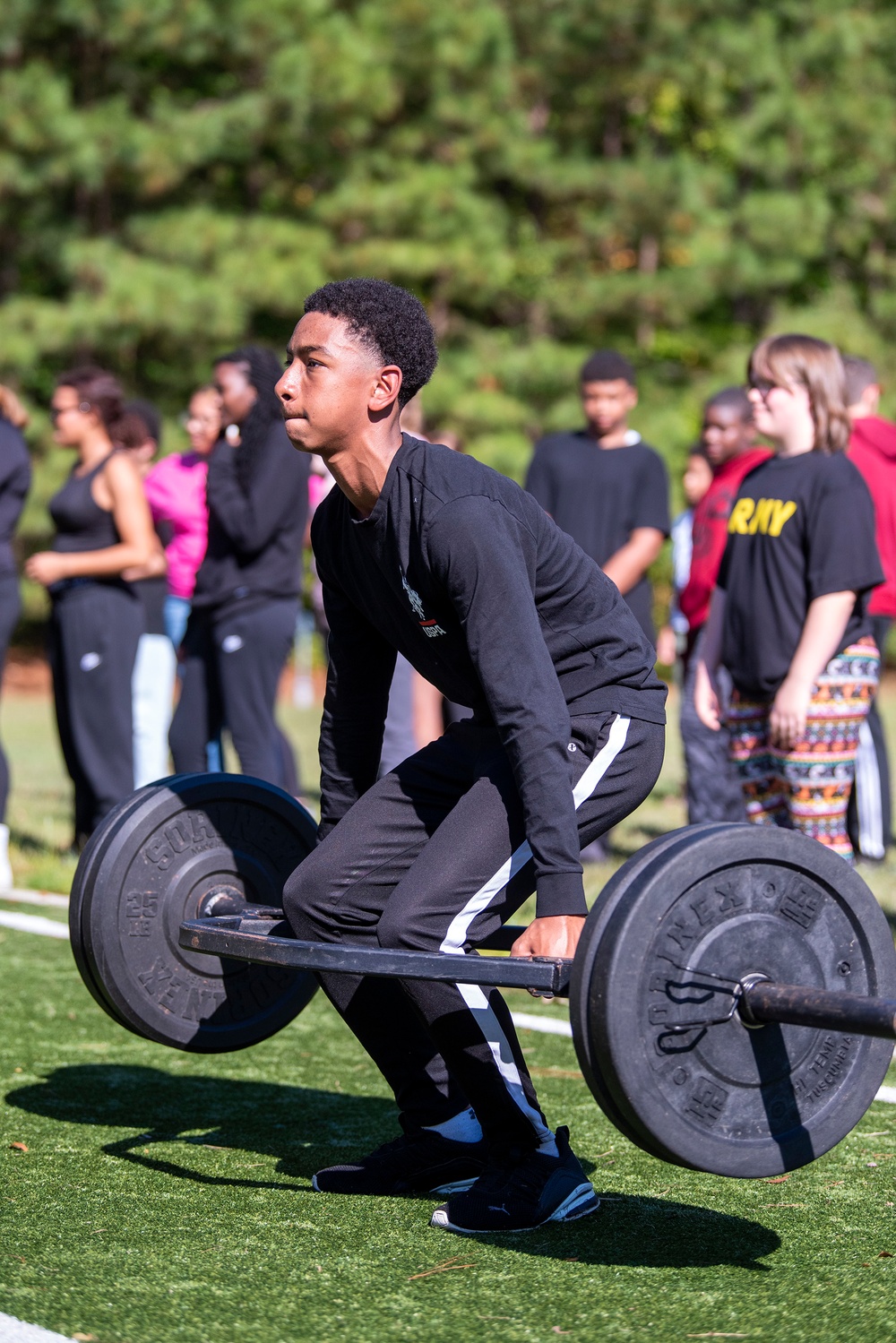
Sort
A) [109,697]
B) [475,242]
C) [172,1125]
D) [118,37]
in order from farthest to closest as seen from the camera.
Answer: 1. [475,242]
2. [118,37]
3. [109,697]
4. [172,1125]

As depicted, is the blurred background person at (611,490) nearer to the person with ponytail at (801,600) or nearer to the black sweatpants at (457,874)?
the person with ponytail at (801,600)

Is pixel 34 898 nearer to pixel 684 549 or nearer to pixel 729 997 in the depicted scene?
pixel 684 549

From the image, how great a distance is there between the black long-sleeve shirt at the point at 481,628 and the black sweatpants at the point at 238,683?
2963mm

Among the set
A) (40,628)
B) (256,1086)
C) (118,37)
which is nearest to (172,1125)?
(256,1086)

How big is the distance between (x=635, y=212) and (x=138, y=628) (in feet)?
63.6

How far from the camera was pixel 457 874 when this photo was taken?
3.30 metres

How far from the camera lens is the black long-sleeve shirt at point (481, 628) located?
317 centimetres

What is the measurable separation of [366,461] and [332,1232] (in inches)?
61.4

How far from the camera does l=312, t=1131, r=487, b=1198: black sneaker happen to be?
12.1ft

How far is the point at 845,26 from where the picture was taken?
2623cm

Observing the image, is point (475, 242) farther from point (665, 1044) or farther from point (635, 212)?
point (665, 1044)

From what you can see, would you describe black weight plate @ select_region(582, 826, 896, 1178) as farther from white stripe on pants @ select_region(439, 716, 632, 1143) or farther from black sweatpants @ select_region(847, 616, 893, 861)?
black sweatpants @ select_region(847, 616, 893, 861)

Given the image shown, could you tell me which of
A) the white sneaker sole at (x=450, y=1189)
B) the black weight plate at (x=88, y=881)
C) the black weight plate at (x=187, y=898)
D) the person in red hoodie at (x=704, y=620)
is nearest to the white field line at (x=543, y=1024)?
the black weight plate at (x=187, y=898)

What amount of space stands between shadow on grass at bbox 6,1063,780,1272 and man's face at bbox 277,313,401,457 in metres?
1.65
